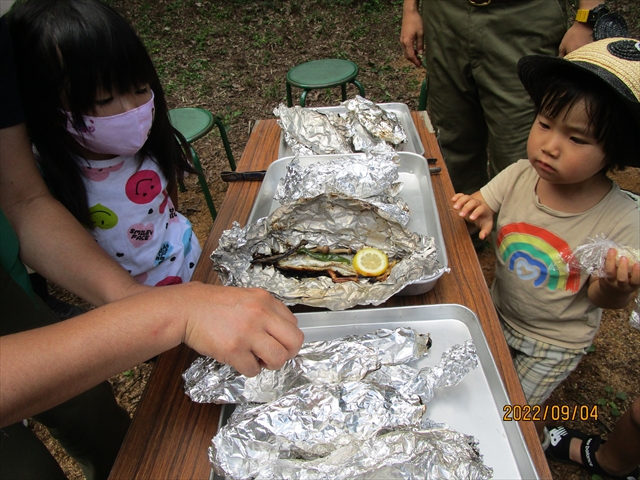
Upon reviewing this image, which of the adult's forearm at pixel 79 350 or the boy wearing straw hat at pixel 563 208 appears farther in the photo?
the boy wearing straw hat at pixel 563 208

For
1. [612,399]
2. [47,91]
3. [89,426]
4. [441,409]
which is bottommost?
[612,399]

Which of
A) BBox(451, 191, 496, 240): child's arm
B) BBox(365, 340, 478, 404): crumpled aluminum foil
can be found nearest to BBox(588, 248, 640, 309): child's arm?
BBox(451, 191, 496, 240): child's arm

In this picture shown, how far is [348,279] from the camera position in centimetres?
123

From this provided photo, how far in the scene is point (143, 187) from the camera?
1424mm

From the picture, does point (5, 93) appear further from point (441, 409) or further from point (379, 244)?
point (441, 409)

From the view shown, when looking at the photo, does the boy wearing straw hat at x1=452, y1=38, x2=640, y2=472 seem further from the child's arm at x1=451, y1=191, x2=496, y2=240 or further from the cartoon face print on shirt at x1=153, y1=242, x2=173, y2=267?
the cartoon face print on shirt at x1=153, y1=242, x2=173, y2=267

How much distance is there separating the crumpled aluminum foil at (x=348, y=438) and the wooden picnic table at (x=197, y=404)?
0.38 feet

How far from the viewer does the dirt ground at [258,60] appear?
90.3 inches

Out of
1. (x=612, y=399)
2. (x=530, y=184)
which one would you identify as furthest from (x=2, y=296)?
(x=612, y=399)

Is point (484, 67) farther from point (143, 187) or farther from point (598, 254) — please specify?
point (143, 187)

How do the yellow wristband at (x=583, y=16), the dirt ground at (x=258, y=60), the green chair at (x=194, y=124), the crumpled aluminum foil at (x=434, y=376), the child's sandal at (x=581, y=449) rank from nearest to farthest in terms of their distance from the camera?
the crumpled aluminum foil at (x=434, y=376), the yellow wristband at (x=583, y=16), the child's sandal at (x=581, y=449), the dirt ground at (x=258, y=60), the green chair at (x=194, y=124)

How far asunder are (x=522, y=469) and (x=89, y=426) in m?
1.25

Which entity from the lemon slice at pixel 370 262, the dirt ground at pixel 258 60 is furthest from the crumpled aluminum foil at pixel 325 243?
the dirt ground at pixel 258 60

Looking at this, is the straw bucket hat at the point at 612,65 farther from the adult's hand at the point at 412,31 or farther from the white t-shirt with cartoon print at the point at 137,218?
the white t-shirt with cartoon print at the point at 137,218
